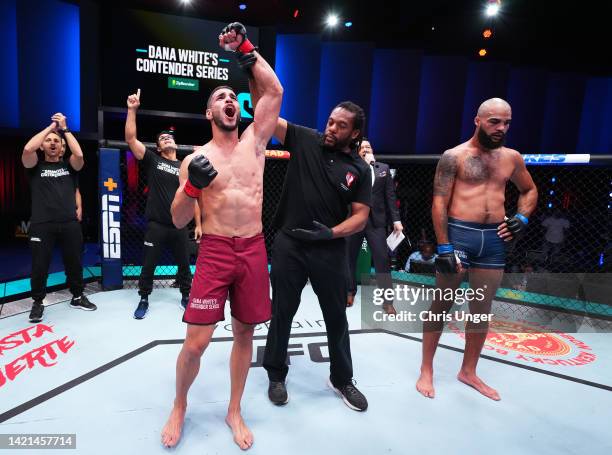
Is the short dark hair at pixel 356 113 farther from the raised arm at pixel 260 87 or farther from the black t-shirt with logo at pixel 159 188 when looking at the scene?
the black t-shirt with logo at pixel 159 188

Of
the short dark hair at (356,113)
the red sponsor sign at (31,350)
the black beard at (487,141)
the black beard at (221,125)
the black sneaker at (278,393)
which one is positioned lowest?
the red sponsor sign at (31,350)

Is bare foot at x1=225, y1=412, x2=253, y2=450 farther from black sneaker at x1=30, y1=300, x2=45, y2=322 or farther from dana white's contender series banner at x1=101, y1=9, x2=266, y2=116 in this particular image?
dana white's contender series banner at x1=101, y1=9, x2=266, y2=116

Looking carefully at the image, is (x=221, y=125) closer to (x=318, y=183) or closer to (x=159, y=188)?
(x=318, y=183)

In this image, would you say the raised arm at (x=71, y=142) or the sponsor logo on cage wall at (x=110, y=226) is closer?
the raised arm at (x=71, y=142)

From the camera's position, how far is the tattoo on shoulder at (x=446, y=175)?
2.27m

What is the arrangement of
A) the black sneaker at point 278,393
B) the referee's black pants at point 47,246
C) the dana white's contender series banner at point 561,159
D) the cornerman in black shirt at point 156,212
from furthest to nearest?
1. the cornerman in black shirt at point 156,212
2. the dana white's contender series banner at point 561,159
3. the referee's black pants at point 47,246
4. the black sneaker at point 278,393

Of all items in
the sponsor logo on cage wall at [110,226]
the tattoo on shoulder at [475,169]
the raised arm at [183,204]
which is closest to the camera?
the raised arm at [183,204]

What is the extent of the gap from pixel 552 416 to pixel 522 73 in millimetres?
8715

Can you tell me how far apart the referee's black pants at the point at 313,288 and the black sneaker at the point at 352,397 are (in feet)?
0.13

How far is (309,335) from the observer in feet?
10.3

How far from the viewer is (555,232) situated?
19.6ft

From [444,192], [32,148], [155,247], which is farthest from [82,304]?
[444,192]

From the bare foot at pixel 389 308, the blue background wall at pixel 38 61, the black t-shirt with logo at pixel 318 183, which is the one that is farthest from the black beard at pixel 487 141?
the blue background wall at pixel 38 61

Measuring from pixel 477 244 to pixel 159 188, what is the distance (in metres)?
2.77
